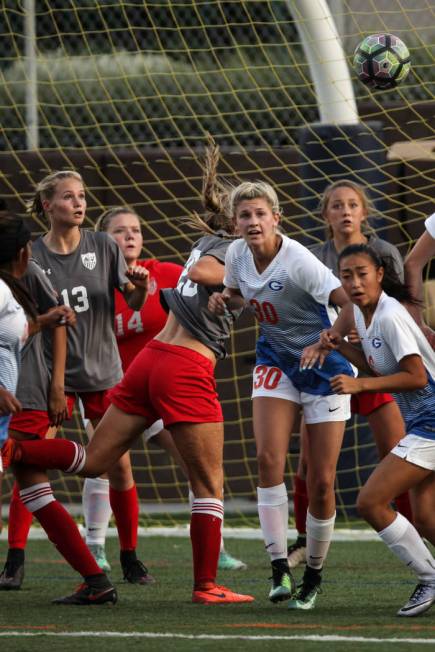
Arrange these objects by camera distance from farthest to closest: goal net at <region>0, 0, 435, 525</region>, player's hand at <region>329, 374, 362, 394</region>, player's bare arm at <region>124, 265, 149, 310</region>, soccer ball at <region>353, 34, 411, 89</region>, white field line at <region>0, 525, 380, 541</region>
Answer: goal net at <region>0, 0, 435, 525</region> < white field line at <region>0, 525, 380, 541</region> < soccer ball at <region>353, 34, 411, 89</region> < player's bare arm at <region>124, 265, 149, 310</region> < player's hand at <region>329, 374, 362, 394</region>

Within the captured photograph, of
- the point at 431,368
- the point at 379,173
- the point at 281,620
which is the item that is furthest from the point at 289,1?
the point at 281,620

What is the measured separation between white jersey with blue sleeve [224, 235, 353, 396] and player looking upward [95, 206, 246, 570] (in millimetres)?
1453

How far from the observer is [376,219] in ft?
28.7

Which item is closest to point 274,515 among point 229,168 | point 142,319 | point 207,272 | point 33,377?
point 207,272

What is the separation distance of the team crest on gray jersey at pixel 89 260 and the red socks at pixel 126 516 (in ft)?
3.52

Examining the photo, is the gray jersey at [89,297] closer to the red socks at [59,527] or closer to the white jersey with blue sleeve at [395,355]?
the red socks at [59,527]

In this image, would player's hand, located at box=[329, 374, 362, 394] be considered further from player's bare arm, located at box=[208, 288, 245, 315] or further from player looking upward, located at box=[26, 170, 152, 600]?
player looking upward, located at box=[26, 170, 152, 600]

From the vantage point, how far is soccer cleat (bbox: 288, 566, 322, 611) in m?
5.02

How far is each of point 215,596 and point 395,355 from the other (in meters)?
1.23

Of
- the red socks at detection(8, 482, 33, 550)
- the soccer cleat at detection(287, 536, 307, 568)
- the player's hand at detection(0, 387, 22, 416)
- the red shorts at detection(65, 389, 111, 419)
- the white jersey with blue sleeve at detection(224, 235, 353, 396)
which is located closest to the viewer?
the player's hand at detection(0, 387, 22, 416)

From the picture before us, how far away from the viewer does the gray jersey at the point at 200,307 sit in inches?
211

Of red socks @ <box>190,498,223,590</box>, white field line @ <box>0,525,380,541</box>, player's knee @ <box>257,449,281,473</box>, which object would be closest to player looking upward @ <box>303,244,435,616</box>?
player's knee @ <box>257,449,281,473</box>

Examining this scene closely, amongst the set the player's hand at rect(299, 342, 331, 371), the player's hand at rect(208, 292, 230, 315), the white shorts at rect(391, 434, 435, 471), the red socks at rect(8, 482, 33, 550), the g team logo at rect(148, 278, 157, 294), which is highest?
the g team logo at rect(148, 278, 157, 294)

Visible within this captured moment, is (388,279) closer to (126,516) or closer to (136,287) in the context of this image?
(136,287)
